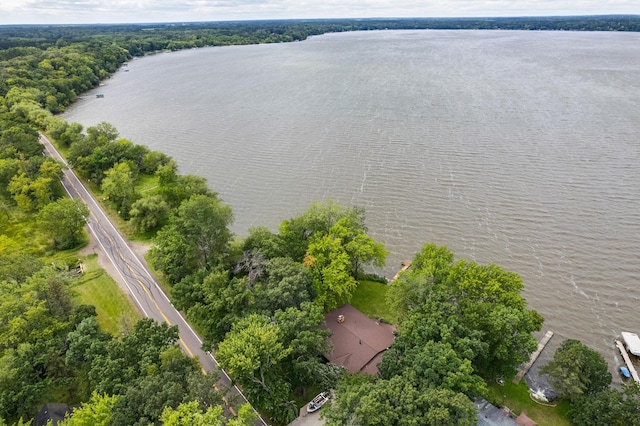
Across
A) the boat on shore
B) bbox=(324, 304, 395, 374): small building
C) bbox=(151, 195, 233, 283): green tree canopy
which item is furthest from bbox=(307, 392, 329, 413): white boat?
the boat on shore

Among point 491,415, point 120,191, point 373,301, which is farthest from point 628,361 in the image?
point 120,191

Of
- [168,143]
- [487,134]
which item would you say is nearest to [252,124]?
[168,143]

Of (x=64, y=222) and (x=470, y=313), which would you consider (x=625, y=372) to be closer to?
(x=470, y=313)

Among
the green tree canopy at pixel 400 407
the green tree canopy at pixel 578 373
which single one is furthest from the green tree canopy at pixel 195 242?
the green tree canopy at pixel 578 373

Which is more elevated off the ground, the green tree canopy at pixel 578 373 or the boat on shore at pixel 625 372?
the green tree canopy at pixel 578 373

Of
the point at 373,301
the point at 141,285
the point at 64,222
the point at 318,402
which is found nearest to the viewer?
the point at 318,402

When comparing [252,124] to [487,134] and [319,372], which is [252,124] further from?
[319,372]

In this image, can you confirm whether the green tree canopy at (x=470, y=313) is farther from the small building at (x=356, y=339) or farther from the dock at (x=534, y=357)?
the small building at (x=356, y=339)
